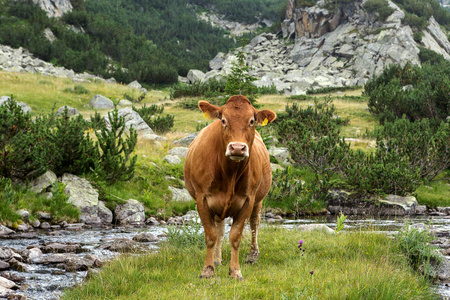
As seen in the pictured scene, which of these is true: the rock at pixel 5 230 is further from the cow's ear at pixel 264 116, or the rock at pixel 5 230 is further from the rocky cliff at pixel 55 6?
the rocky cliff at pixel 55 6

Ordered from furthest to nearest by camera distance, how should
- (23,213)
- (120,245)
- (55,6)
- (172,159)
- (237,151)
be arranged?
(55,6) < (172,159) < (23,213) < (120,245) < (237,151)

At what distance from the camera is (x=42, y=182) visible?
1170 cm

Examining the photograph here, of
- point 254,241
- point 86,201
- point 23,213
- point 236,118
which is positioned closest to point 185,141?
point 86,201

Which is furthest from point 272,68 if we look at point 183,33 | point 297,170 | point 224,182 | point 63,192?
point 224,182

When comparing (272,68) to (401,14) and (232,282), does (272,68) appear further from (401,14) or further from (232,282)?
(232,282)

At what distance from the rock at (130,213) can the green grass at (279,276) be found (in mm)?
5419

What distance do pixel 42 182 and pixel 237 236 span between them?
27.8 feet

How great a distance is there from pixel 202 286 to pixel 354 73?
6449cm

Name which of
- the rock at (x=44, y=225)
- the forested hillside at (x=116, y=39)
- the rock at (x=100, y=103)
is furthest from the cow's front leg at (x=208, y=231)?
the forested hillside at (x=116, y=39)

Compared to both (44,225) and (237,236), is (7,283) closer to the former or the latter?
(237,236)

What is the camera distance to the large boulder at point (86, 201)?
1166cm

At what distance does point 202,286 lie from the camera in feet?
15.9

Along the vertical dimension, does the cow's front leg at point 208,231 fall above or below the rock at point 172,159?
above

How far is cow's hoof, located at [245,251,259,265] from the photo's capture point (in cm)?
653
